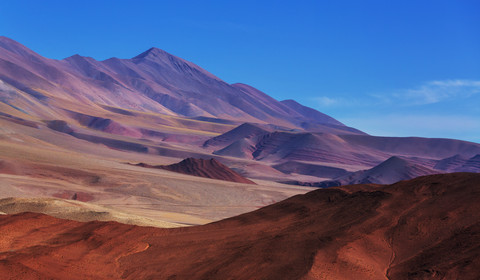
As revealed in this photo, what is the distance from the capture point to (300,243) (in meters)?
10.0

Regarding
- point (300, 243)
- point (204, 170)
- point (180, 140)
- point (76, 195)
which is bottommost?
point (76, 195)

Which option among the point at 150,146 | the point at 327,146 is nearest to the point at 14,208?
the point at 150,146

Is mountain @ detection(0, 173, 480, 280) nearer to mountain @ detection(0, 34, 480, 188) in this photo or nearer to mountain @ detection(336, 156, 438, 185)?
mountain @ detection(0, 34, 480, 188)

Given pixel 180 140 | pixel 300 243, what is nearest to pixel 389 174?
pixel 180 140

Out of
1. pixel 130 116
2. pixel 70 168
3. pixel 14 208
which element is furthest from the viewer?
pixel 130 116

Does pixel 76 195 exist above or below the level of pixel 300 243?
below

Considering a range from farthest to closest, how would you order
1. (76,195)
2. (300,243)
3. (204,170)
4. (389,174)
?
(389,174)
(204,170)
(76,195)
(300,243)

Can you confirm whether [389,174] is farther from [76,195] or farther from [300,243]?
[300,243]

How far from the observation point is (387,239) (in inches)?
392

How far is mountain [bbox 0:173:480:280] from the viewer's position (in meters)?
8.73

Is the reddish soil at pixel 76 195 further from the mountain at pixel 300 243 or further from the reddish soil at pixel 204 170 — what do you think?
the mountain at pixel 300 243

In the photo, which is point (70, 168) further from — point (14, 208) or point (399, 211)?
point (399, 211)

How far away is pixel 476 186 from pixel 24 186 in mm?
31251

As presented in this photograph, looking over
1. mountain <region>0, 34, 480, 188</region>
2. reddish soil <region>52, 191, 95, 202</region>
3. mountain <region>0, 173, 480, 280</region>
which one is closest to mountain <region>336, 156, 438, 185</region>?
mountain <region>0, 34, 480, 188</region>
